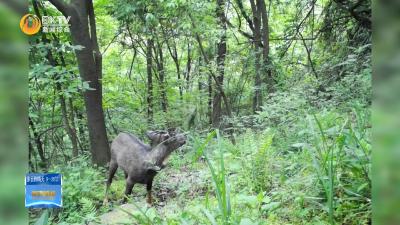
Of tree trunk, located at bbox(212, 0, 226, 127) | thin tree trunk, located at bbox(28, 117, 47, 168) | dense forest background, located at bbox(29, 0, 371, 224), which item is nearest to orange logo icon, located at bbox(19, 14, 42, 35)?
dense forest background, located at bbox(29, 0, 371, 224)

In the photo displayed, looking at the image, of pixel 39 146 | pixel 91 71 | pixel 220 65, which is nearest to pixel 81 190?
pixel 39 146

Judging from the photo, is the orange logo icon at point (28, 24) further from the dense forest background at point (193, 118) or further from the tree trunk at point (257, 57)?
the tree trunk at point (257, 57)

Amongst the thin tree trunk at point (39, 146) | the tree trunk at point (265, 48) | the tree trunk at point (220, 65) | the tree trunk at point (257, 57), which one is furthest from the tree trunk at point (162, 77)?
the tree trunk at point (265, 48)

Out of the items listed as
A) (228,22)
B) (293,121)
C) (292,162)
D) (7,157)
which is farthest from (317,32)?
(7,157)

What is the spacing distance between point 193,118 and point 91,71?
0.66 m

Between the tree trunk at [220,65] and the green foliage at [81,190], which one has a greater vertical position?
the tree trunk at [220,65]

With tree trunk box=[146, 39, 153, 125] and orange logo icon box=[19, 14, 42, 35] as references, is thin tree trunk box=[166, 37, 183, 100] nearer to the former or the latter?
tree trunk box=[146, 39, 153, 125]

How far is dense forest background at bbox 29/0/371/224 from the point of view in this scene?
1.74 m

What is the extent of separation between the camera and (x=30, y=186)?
4.17ft

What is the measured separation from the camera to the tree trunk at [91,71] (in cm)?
218

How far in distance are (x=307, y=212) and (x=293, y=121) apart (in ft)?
3.71

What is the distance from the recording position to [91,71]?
7.66 feet

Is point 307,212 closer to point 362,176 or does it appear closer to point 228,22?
point 362,176

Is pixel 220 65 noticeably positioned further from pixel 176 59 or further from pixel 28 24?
pixel 28 24
